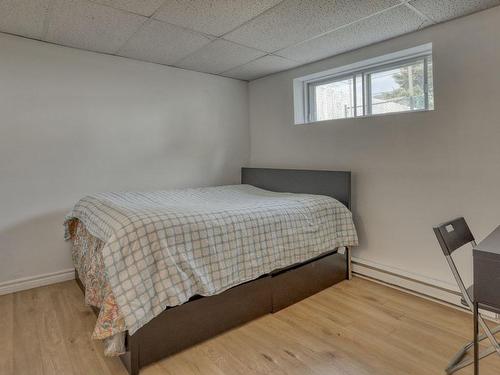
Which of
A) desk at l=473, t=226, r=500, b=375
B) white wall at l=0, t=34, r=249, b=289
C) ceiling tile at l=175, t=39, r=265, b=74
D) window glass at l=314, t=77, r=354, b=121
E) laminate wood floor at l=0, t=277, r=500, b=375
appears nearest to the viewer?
desk at l=473, t=226, r=500, b=375

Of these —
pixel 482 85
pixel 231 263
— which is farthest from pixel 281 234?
pixel 482 85

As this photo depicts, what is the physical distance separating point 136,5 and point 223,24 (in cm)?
62

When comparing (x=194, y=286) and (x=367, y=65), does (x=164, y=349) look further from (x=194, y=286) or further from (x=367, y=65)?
(x=367, y=65)

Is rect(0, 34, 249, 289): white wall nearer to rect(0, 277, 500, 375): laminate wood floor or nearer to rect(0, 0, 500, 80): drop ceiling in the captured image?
rect(0, 0, 500, 80): drop ceiling

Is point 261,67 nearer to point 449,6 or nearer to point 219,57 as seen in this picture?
point 219,57

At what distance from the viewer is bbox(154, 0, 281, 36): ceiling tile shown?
2.01m

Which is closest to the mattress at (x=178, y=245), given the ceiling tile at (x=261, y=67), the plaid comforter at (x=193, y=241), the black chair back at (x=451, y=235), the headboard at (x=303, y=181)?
the plaid comforter at (x=193, y=241)

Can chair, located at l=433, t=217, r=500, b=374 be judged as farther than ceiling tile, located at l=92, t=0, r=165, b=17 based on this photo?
No

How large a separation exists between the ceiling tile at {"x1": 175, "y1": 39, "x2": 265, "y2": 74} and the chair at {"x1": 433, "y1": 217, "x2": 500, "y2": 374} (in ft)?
7.17

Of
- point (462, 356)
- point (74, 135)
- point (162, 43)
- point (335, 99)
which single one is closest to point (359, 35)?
point (335, 99)

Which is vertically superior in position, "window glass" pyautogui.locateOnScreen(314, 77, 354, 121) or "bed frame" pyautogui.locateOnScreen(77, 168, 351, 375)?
"window glass" pyautogui.locateOnScreen(314, 77, 354, 121)

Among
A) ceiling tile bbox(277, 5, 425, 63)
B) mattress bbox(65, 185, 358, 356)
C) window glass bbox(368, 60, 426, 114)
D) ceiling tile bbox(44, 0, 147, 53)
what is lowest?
mattress bbox(65, 185, 358, 356)

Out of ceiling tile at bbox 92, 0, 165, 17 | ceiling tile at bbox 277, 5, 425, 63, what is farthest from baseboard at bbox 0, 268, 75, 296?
ceiling tile at bbox 277, 5, 425, 63

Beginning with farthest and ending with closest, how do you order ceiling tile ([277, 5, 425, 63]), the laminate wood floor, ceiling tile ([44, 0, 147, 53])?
ceiling tile ([277, 5, 425, 63])
ceiling tile ([44, 0, 147, 53])
the laminate wood floor
